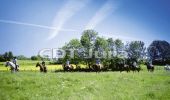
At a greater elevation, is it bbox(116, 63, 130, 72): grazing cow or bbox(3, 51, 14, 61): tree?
bbox(3, 51, 14, 61): tree

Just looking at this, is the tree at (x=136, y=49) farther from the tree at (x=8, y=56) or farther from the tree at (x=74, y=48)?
the tree at (x=8, y=56)

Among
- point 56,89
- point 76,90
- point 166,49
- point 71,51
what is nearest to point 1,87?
point 56,89

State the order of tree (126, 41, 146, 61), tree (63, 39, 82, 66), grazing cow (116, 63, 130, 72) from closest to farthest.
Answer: grazing cow (116, 63, 130, 72) → tree (63, 39, 82, 66) → tree (126, 41, 146, 61)

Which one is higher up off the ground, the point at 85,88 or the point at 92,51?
the point at 92,51

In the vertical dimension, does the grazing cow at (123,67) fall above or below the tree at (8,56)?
below

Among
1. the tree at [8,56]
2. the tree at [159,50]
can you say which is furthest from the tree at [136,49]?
the tree at [8,56]

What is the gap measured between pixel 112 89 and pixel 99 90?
1285 millimetres

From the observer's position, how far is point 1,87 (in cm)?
2017

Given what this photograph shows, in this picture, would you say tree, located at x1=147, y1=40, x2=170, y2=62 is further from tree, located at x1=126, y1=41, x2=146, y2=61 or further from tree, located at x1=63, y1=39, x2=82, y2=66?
tree, located at x1=63, y1=39, x2=82, y2=66

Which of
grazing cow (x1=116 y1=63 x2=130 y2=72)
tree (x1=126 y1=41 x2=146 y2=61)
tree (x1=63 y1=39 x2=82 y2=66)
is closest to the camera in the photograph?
grazing cow (x1=116 y1=63 x2=130 y2=72)

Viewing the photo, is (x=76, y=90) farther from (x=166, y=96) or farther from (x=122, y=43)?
(x=122, y=43)

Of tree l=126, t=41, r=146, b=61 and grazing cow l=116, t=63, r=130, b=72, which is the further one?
tree l=126, t=41, r=146, b=61

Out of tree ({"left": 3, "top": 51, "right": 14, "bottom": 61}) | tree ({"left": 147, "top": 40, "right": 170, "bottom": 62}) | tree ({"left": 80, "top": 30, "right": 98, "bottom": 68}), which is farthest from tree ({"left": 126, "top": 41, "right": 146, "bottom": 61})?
tree ({"left": 3, "top": 51, "right": 14, "bottom": 61})

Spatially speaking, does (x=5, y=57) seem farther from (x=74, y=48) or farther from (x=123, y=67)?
(x=123, y=67)
